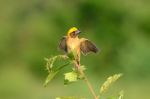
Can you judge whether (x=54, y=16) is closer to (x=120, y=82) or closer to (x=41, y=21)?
(x=41, y=21)

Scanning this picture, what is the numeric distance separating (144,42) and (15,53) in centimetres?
239

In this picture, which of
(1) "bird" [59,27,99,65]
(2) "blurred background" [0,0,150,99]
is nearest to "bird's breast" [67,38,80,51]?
(1) "bird" [59,27,99,65]

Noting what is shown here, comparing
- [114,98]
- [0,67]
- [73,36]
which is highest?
[0,67]

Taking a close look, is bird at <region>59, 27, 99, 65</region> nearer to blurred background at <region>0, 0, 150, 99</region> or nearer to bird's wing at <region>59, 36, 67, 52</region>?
bird's wing at <region>59, 36, 67, 52</region>

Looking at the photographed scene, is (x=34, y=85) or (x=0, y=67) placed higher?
(x=0, y=67)

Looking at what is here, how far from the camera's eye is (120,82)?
10398 mm

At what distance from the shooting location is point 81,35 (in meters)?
12.0

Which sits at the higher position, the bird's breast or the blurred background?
the blurred background

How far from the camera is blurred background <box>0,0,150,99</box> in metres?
10.5

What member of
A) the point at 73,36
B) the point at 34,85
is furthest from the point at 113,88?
the point at 73,36

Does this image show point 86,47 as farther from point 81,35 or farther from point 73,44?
point 81,35

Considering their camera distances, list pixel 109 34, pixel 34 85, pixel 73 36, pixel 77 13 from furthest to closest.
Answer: pixel 77 13 < pixel 109 34 < pixel 34 85 < pixel 73 36

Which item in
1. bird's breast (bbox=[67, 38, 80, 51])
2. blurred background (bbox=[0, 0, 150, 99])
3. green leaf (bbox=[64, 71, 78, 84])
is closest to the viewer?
green leaf (bbox=[64, 71, 78, 84])

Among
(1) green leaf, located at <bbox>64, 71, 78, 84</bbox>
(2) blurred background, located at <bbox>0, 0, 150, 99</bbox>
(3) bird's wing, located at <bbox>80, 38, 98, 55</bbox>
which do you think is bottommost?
(1) green leaf, located at <bbox>64, 71, 78, 84</bbox>
